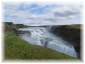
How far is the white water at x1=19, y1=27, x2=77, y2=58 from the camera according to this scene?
4020 mm

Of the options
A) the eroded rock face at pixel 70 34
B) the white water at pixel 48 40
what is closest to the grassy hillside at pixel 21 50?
the white water at pixel 48 40

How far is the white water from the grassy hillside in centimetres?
5

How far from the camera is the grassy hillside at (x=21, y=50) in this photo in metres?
4.02

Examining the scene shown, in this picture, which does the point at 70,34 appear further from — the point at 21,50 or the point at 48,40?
the point at 21,50

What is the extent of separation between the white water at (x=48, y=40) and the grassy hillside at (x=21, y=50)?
0.16 feet

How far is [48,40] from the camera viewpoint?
4035 mm

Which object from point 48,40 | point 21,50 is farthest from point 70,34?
point 21,50

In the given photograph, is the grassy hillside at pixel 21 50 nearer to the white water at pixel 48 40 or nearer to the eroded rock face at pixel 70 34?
the white water at pixel 48 40

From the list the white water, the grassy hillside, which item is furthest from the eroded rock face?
the grassy hillside

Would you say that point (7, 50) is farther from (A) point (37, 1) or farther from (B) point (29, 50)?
(A) point (37, 1)

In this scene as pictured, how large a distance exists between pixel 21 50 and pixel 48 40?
1.08 feet

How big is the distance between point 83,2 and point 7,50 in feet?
3.35

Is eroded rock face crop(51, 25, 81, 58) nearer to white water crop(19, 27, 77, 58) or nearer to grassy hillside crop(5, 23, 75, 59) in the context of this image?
white water crop(19, 27, 77, 58)

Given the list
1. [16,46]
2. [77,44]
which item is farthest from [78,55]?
[16,46]
